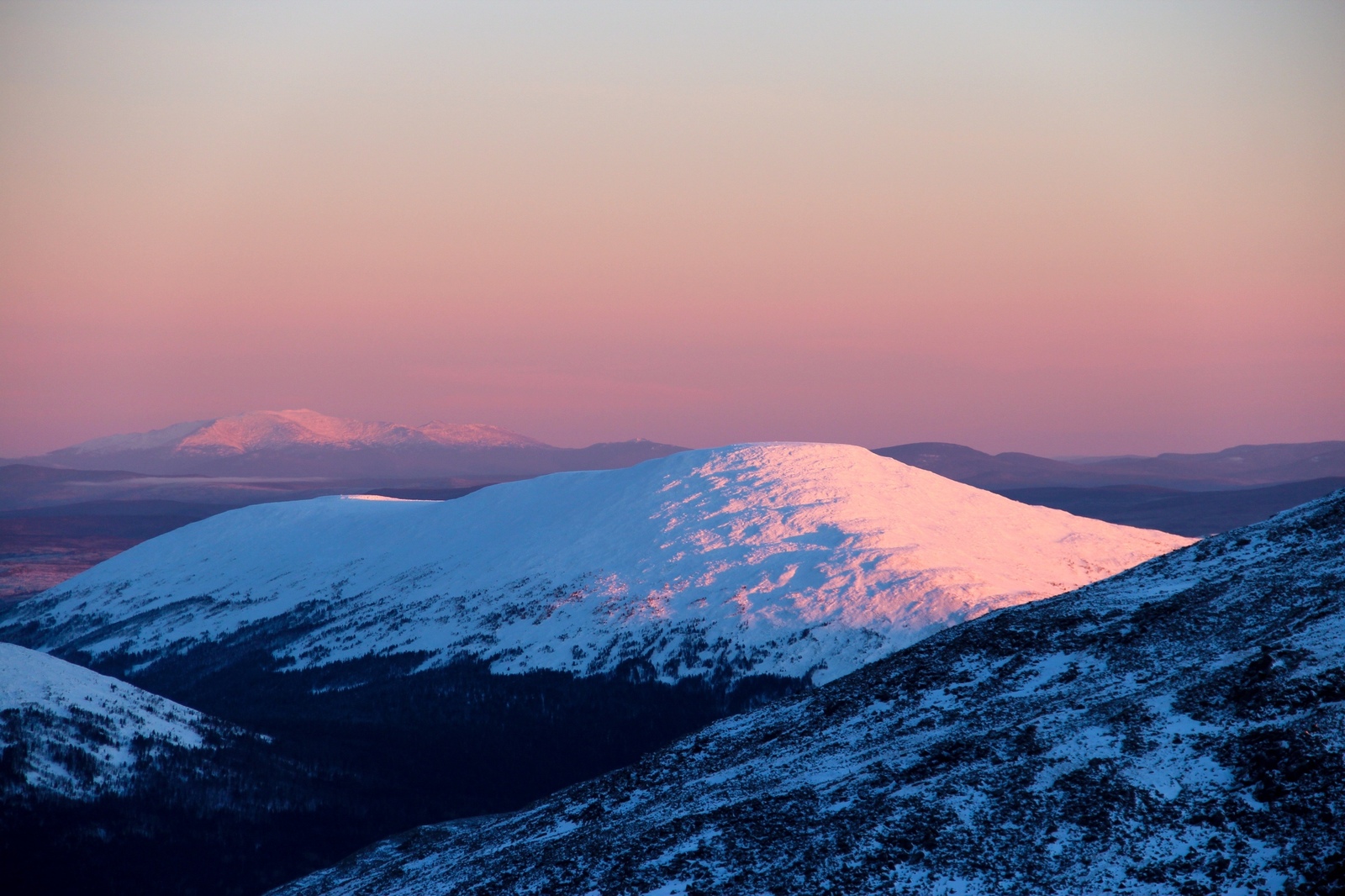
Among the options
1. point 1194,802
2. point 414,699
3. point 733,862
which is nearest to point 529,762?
point 414,699

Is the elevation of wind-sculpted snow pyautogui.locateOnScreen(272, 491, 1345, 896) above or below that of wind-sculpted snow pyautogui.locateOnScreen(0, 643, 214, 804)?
above

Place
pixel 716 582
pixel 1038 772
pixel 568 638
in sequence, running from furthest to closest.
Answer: pixel 716 582 → pixel 568 638 → pixel 1038 772

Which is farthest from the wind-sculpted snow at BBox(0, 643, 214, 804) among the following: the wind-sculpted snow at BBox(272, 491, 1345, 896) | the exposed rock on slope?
the wind-sculpted snow at BBox(272, 491, 1345, 896)

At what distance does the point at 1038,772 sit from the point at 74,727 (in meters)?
89.6

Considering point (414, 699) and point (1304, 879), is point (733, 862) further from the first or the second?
point (414, 699)

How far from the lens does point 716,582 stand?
160 meters

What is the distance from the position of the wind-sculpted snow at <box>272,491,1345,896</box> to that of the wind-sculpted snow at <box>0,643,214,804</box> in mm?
42977

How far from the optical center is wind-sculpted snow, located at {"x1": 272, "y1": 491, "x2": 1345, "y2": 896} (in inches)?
1436

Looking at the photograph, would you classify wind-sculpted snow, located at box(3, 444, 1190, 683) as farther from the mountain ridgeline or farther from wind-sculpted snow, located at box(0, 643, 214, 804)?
wind-sculpted snow, located at box(0, 643, 214, 804)

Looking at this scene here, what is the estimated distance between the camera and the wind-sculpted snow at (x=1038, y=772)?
36469 millimetres

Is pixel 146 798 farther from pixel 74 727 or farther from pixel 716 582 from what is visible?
pixel 716 582

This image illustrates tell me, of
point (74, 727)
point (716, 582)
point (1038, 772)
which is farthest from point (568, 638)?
→ point (1038, 772)

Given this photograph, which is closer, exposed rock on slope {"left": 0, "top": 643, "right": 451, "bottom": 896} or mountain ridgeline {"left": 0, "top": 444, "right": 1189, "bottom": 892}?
exposed rock on slope {"left": 0, "top": 643, "right": 451, "bottom": 896}

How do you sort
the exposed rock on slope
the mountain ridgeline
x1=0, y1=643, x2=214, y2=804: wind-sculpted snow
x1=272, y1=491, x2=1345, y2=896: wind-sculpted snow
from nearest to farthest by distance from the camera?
x1=272, y1=491, x2=1345, y2=896: wind-sculpted snow
the exposed rock on slope
x1=0, y1=643, x2=214, y2=804: wind-sculpted snow
the mountain ridgeline
